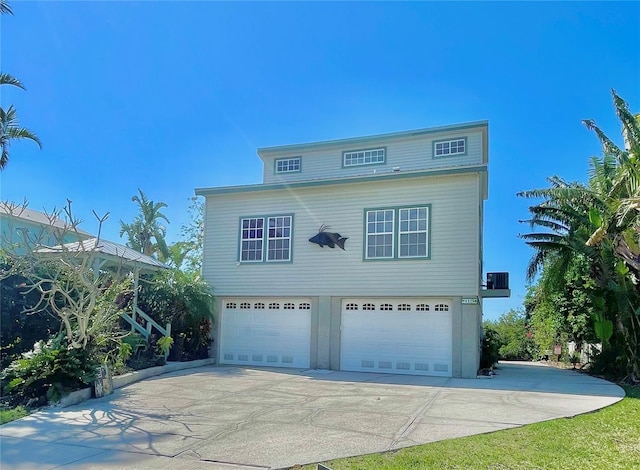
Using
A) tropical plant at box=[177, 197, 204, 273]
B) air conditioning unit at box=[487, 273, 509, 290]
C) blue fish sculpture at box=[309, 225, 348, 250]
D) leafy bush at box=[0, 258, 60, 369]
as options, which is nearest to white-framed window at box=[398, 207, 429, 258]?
blue fish sculpture at box=[309, 225, 348, 250]

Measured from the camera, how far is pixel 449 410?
28.5 ft

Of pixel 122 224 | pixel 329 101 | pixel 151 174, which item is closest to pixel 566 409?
pixel 329 101

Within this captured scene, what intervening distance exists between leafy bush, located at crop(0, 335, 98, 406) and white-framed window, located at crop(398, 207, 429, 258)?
926cm

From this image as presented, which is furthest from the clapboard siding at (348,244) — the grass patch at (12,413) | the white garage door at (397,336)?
the grass patch at (12,413)

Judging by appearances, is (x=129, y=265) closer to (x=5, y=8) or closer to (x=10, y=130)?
(x=10, y=130)

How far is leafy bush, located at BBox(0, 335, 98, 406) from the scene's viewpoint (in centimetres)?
895

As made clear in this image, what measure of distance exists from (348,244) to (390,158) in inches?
213

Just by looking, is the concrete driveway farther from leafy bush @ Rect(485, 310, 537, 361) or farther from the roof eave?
leafy bush @ Rect(485, 310, 537, 361)

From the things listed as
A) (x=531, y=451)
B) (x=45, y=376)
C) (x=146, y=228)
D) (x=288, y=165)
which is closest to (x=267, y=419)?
(x=531, y=451)

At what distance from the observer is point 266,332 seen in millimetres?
16469

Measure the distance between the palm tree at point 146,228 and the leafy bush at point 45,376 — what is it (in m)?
24.2

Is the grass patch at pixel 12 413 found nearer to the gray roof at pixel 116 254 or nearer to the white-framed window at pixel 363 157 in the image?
the gray roof at pixel 116 254

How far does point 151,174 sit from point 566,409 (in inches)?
750

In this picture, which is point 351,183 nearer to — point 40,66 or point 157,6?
point 157,6
